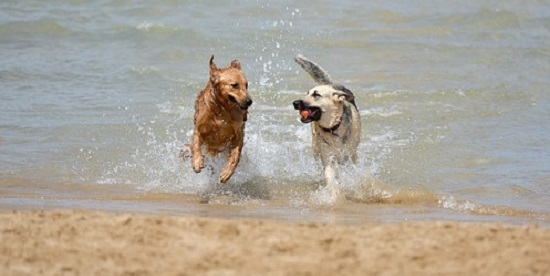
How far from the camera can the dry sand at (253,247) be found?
4992 mm

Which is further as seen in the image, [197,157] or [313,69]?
[313,69]

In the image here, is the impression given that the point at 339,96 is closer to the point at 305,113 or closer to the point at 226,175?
the point at 305,113

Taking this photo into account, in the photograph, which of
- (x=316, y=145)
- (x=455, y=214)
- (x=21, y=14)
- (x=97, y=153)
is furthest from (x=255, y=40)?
(x=455, y=214)

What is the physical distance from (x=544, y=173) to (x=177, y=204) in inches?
151

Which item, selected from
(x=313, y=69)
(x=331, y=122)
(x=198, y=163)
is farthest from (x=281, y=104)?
(x=198, y=163)

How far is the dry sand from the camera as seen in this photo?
4.99 meters

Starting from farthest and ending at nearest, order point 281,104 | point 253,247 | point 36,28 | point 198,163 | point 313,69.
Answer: point 36,28
point 281,104
point 313,69
point 198,163
point 253,247

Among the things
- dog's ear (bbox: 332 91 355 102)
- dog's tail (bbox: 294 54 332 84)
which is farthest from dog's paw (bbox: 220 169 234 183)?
dog's tail (bbox: 294 54 332 84)

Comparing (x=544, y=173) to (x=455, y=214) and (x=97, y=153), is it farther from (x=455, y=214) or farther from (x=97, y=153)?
(x=97, y=153)

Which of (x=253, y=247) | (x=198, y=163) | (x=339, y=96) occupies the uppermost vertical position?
(x=339, y=96)

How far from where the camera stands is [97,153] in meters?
10.5

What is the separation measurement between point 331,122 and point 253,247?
3.50 metres

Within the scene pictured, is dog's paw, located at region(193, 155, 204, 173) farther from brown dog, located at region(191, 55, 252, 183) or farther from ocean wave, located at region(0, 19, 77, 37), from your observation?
ocean wave, located at region(0, 19, 77, 37)

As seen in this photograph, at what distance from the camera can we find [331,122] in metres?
8.73
